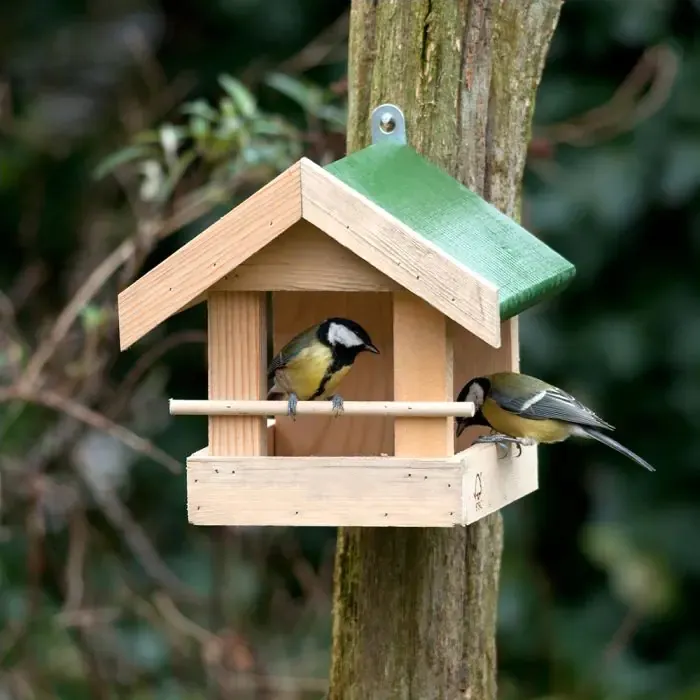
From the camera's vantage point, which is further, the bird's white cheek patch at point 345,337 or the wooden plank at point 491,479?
the bird's white cheek patch at point 345,337

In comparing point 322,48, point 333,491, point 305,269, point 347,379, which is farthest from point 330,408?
point 322,48

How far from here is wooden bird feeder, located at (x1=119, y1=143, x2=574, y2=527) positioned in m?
Answer: 2.62

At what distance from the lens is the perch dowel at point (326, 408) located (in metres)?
2.66

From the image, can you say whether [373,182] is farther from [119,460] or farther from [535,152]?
[119,460]

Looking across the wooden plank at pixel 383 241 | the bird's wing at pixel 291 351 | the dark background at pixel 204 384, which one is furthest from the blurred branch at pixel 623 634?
the wooden plank at pixel 383 241

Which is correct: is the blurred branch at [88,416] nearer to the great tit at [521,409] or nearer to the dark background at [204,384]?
the dark background at [204,384]

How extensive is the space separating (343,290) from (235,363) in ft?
0.90

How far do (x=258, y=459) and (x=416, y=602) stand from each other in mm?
594

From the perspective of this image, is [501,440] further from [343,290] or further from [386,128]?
[386,128]

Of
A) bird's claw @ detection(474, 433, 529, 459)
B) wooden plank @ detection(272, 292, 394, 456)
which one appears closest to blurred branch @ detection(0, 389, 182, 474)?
wooden plank @ detection(272, 292, 394, 456)

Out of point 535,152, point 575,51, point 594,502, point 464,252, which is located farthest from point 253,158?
point 594,502

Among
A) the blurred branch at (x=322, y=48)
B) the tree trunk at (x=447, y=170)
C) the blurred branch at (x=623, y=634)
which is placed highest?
the blurred branch at (x=322, y=48)

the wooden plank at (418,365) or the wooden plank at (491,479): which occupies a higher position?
the wooden plank at (418,365)

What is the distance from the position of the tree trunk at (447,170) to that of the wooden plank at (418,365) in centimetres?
41
